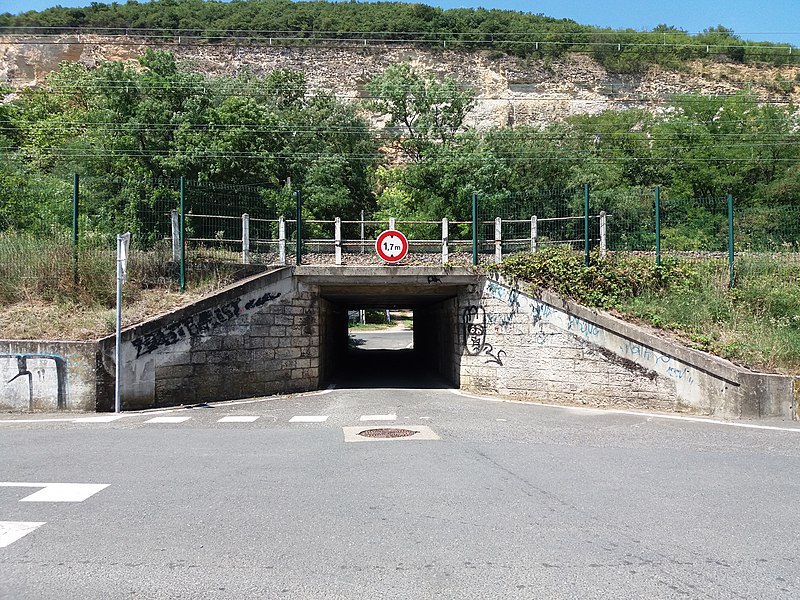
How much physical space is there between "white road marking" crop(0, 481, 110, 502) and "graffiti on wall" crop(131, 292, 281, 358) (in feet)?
23.1

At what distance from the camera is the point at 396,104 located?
33.4 meters

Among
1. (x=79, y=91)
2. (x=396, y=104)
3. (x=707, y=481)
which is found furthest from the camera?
(x=79, y=91)

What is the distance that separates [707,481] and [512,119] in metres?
70.2

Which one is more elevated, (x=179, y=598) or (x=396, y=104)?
(x=396, y=104)

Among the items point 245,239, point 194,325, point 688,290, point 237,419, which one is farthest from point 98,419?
point 688,290

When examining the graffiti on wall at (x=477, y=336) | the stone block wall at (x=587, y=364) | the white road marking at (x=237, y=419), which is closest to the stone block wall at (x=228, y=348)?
the white road marking at (x=237, y=419)

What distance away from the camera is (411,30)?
84.2 meters

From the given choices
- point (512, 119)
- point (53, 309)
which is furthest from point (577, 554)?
point (512, 119)

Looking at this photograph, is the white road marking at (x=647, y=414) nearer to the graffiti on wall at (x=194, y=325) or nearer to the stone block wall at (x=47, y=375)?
the graffiti on wall at (x=194, y=325)

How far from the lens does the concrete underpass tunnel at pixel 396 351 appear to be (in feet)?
61.9

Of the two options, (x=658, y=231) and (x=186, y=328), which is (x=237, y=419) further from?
(x=658, y=231)

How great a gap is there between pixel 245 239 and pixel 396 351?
1977 centimetres

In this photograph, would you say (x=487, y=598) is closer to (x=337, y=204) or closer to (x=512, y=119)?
(x=337, y=204)

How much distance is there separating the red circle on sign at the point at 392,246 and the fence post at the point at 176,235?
15.6 feet
